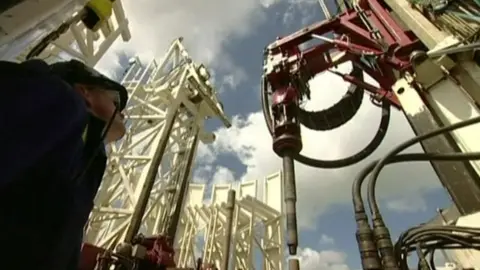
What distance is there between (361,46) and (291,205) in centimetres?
231

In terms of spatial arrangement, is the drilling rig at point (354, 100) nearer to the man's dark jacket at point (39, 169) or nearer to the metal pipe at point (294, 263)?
the metal pipe at point (294, 263)

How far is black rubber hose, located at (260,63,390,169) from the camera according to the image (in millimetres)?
4082

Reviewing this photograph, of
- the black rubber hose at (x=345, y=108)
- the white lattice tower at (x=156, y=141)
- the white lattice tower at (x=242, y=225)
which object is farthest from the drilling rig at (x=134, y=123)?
the white lattice tower at (x=242, y=225)

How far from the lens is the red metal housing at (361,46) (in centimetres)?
337

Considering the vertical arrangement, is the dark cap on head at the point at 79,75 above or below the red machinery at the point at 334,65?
below

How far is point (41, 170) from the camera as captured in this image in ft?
3.41

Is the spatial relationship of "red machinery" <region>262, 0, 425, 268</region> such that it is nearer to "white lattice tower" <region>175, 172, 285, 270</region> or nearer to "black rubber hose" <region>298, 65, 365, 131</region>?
"black rubber hose" <region>298, 65, 365, 131</region>

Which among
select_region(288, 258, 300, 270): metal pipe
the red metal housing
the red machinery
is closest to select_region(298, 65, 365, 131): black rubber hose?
the red machinery

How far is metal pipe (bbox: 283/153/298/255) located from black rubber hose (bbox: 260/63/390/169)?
87 centimetres

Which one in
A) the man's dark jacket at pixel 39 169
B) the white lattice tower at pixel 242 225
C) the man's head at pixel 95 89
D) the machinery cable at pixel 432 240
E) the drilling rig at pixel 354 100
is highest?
the white lattice tower at pixel 242 225

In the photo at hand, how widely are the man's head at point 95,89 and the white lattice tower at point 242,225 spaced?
1172 centimetres

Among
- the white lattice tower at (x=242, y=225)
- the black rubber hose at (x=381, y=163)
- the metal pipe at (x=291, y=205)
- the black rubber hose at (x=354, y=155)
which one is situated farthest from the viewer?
the white lattice tower at (x=242, y=225)

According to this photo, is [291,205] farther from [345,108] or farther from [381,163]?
[345,108]

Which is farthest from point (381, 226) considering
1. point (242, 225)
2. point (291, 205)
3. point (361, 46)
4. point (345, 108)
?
point (242, 225)
